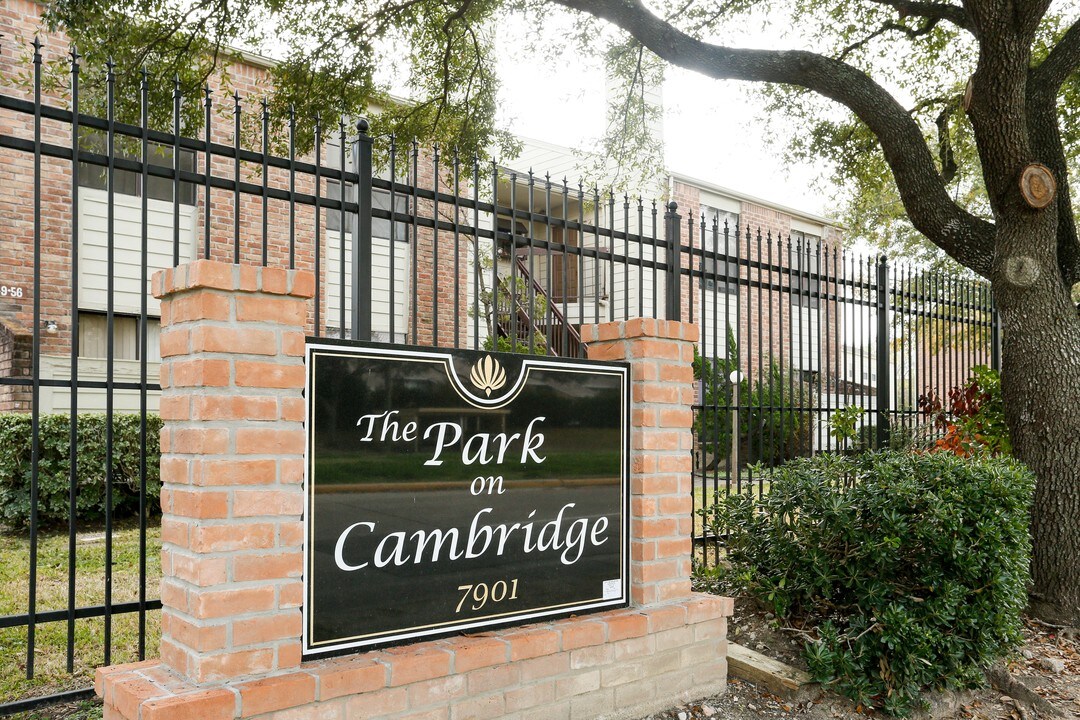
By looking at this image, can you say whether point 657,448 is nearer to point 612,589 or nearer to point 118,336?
point 612,589

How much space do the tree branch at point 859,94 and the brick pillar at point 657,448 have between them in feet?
10.5

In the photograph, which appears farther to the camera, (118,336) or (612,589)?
(118,336)

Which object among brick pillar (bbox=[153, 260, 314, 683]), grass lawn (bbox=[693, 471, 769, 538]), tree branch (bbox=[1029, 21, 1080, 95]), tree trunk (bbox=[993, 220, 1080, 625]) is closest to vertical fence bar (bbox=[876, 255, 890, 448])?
tree trunk (bbox=[993, 220, 1080, 625])

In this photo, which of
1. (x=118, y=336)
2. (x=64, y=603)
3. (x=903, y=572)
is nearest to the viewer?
(x=903, y=572)

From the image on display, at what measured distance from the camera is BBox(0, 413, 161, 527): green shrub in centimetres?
723

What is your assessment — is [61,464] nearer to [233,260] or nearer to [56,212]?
[233,260]

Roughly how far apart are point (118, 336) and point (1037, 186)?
992 centimetres

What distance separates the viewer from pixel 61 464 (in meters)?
7.45

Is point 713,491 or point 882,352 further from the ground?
point 882,352

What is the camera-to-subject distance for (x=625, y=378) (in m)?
3.78

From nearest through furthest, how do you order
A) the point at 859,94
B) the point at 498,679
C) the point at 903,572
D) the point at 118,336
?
the point at 498,679
the point at 903,572
the point at 859,94
the point at 118,336

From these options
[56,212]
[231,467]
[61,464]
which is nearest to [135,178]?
[56,212]

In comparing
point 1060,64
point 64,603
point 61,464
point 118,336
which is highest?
point 1060,64

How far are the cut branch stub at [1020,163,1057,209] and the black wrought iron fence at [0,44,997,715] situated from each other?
49.8 inches
